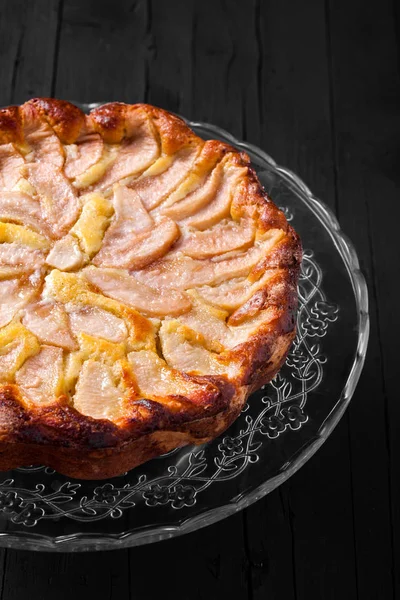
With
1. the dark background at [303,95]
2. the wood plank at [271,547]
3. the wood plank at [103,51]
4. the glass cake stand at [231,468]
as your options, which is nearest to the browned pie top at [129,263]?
the glass cake stand at [231,468]

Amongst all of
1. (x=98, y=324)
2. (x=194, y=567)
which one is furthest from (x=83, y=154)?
(x=194, y=567)

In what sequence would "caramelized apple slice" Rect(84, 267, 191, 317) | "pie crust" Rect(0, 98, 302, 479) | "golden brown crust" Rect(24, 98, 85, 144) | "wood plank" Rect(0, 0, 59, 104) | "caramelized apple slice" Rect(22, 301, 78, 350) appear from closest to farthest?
"pie crust" Rect(0, 98, 302, 479) → "caramelized apple slice" Rect(22, 301, 78, 350) → "caramelized apple slice" Rect(84, 267, 191, 317) → "golden brown crust" Rect(24, 98, 85, 144) → "wood plank" Rect(0, 0, 59, 104)

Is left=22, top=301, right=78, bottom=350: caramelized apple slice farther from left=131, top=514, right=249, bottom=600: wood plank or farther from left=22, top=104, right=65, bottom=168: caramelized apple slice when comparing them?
left=131, top=514, right=249, bottom=600: wood plank

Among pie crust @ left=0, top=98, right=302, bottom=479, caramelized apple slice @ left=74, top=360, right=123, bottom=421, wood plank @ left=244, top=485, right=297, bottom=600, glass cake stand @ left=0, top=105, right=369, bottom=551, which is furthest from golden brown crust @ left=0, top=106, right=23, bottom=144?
wood plank @ left=244, top=485, right=297, bottom=600

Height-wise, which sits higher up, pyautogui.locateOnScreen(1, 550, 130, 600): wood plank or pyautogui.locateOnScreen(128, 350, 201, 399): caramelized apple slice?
pyautogui.locateOnScreen(128, 350, 201, 399): caramelized apple slice

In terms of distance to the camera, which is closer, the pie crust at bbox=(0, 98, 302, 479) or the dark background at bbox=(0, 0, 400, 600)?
the pie crust at bbox=(0, 98, 302, 479)

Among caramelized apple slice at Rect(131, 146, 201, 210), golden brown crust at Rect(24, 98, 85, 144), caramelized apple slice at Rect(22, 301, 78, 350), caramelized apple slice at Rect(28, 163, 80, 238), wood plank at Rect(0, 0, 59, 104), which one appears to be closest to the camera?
caramelized apple slice at Rect(22, 301, 78, 350)

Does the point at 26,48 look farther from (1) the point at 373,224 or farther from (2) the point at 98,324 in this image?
(2) the point at 98,324

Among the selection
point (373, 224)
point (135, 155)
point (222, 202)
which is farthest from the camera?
point (373, 224)

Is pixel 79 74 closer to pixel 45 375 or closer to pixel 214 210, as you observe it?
pixel 214 210
